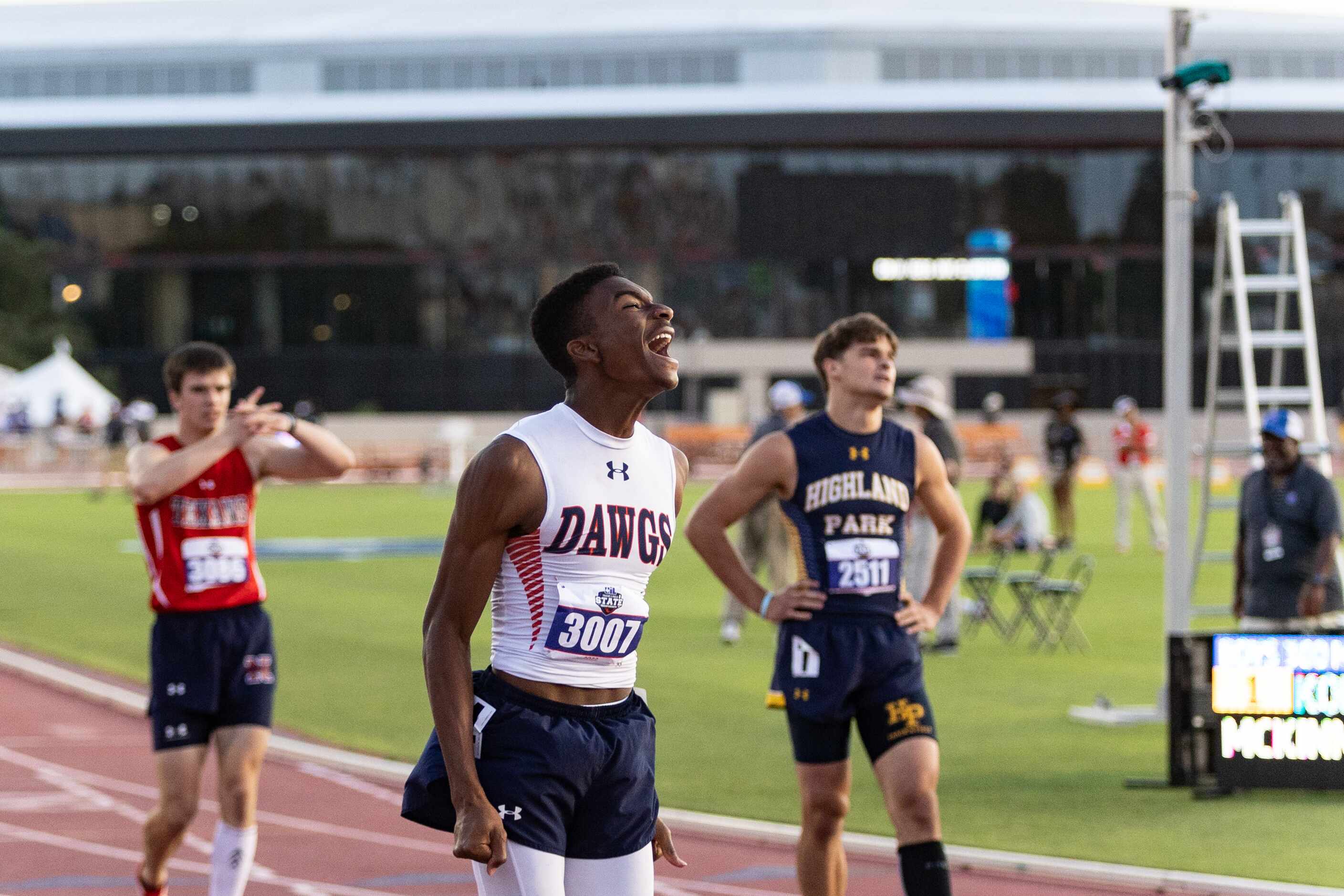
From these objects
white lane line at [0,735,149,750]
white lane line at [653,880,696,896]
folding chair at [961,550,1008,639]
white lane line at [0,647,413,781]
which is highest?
folding chair at [961,550,1008,639]

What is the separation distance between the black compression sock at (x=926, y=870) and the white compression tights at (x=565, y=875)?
1803mm

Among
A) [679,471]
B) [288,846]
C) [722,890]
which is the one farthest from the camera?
[288,846]

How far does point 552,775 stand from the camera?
431cm

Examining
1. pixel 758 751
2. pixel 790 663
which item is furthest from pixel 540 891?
pixel 758 751

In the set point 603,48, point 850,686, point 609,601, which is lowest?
point 850,686

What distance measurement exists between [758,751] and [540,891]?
7.17 meters

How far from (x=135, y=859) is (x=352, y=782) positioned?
1.85 metres

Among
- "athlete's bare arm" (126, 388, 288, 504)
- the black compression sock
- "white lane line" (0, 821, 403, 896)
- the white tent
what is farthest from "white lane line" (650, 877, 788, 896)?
the white tent

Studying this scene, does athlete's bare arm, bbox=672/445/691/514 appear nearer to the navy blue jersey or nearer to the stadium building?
the navy blue jersey

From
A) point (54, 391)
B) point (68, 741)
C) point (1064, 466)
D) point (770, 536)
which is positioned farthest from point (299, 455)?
point (54, 391)

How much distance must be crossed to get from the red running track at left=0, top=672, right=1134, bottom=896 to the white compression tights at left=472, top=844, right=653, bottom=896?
3537mm

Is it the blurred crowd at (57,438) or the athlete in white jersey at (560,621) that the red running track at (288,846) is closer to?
the athlete in white jersey at (560,621)

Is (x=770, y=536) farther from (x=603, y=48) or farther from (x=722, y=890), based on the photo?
(x=603, y=48)

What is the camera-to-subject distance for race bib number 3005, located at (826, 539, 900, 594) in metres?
6.68
